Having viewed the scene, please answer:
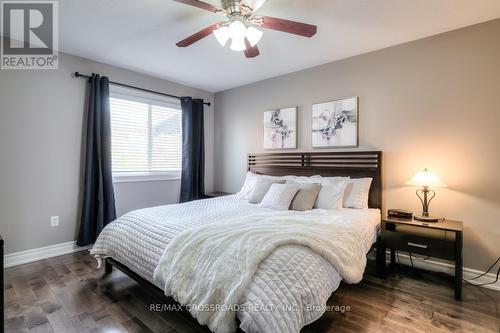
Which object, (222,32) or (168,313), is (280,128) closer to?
(222,32)

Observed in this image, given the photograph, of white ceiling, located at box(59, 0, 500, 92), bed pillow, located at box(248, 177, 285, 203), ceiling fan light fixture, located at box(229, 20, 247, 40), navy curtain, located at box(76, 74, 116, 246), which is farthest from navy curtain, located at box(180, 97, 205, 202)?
ceiling fan light fixture, located at box(229, 20, 247, 40)

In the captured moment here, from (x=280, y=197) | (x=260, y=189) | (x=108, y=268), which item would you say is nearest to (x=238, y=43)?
(x=280, y=197)

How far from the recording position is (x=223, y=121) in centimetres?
477

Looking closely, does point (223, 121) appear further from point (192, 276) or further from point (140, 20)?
point (192, 276)

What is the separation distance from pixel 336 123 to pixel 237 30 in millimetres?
1927

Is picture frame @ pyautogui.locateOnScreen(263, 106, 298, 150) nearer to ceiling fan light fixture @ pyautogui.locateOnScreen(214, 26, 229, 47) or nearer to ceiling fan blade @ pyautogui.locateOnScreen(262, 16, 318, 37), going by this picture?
ceiling fan blade @ pyautogui.locateOnScreen(262, 16, 318, 37)

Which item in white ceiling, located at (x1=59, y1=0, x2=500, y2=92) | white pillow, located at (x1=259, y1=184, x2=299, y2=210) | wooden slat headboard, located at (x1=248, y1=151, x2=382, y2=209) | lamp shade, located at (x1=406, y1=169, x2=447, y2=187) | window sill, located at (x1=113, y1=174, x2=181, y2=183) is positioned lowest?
white pillow, located at (x1=259, y1=184, x2=299, y2=210)

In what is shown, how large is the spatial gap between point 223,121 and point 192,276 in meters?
3.60

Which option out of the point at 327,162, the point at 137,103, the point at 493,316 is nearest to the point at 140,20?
the point at 137,103

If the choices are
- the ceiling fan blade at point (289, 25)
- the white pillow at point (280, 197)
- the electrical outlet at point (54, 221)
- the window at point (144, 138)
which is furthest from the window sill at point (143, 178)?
the ceiling fan blade at point (289, 25)

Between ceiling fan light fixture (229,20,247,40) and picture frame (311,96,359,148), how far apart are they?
181 cm

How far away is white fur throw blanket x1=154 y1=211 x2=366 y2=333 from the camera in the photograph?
52.2 inches

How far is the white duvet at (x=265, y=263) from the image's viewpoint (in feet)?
3.95

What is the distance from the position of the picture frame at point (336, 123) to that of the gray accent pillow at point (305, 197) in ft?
2.63
